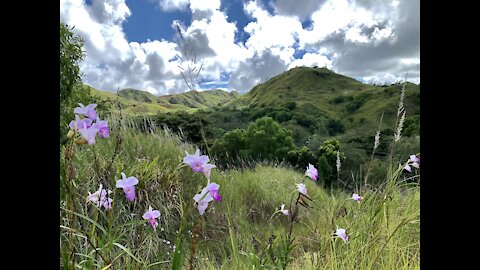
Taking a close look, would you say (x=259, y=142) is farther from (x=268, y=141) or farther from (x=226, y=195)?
(x=226, y=195)

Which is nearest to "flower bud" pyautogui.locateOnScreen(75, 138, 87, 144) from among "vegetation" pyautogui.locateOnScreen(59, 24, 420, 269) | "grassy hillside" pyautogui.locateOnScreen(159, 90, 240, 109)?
"vegetation" pyautogui.locateOnScreen(59, 24, 420, 269)

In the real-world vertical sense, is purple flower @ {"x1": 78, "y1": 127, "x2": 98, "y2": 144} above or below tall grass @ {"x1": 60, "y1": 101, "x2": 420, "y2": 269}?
above

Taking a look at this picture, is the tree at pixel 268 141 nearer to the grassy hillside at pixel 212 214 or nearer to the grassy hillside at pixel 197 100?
the grassy hillside at pixel 197 100

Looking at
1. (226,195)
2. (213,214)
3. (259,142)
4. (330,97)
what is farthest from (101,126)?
(330,97)

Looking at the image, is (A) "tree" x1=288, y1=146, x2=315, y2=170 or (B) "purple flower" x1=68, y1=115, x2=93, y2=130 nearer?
(B) "purple flower" x1=68, y1=115, x2=93, y2=130

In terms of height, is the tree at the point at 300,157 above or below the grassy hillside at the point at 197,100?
below

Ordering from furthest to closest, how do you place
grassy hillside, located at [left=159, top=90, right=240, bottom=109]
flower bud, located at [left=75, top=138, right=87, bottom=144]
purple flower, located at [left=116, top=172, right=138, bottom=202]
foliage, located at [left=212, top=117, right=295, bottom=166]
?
foliage, located at [left=212, top=117, right=295, bottom=166], grassy hillside, located at [left=159, top=90, right=240, bottom=109], purple flower, located at [left=116, top=172, right=138, bottom=202], flower bud, located at [left=75, top=138, right=87, bottom=144]

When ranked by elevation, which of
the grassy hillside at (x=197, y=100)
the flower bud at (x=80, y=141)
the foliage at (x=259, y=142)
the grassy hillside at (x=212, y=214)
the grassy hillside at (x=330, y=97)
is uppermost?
the grassy hillside at (x=330, y=97)

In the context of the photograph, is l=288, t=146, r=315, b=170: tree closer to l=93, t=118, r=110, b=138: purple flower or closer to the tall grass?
the tall grass

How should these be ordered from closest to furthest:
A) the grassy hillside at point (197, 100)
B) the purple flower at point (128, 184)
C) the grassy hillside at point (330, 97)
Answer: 1. the purple flower at point (128, 184)
2. the grassy hillside at point (197, 100)
3. the grassy hillside at point (330, 97)

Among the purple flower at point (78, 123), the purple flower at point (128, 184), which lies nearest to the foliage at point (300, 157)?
the purple flower at point (128, 184)
